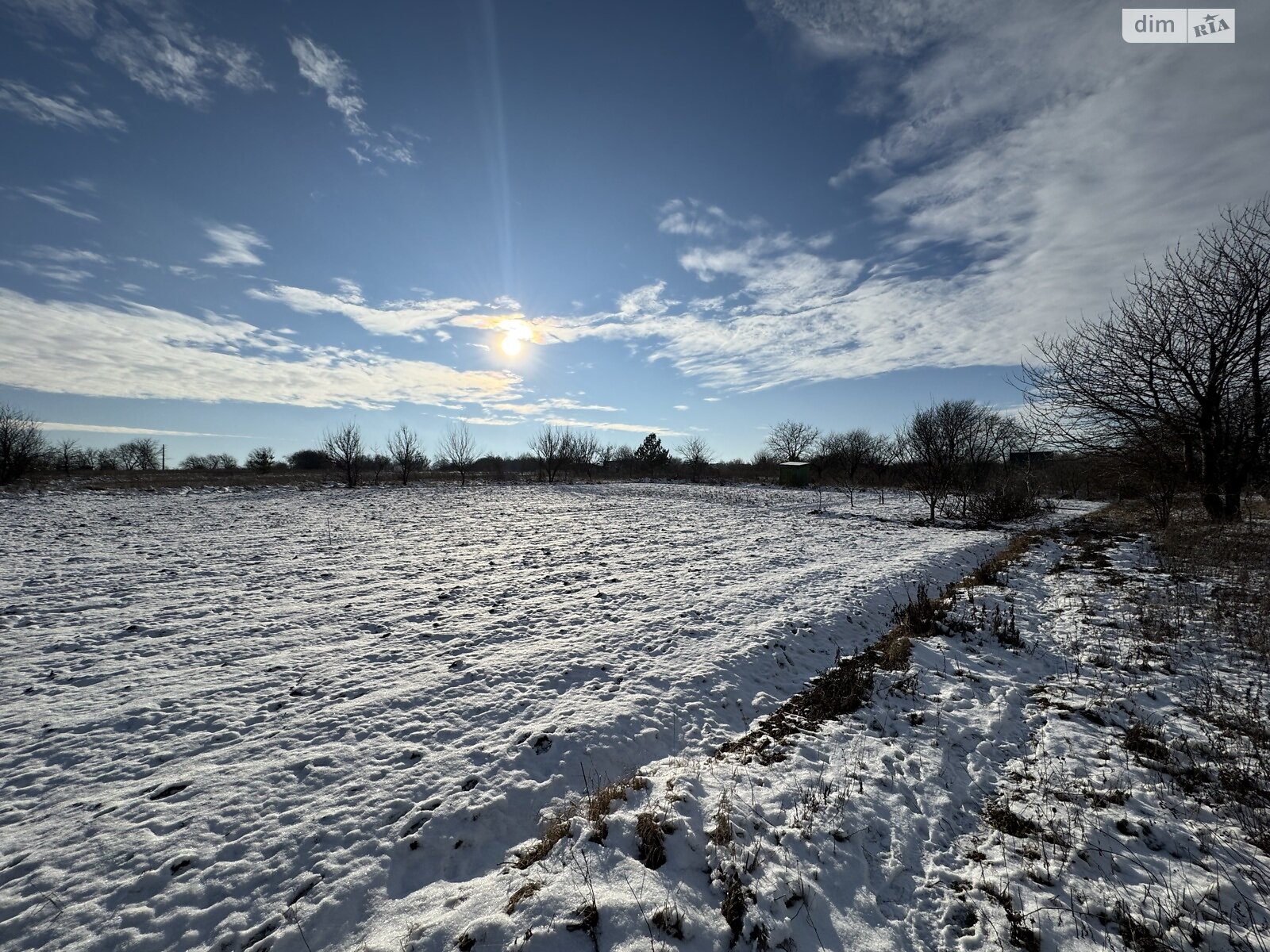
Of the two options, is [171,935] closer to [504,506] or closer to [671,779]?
[671,779]

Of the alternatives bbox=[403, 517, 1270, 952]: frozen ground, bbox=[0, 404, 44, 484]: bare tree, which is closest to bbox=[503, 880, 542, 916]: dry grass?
bbox=[403, 517, 1270, 952]: frozen ground

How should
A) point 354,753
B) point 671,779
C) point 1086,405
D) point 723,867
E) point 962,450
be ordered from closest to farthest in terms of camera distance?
point 723,867 < point 671,779 < point 354,753 < point 1086,405 < point 962,450

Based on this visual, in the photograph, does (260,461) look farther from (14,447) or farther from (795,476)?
(795,476)

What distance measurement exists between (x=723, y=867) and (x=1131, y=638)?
28.3ft

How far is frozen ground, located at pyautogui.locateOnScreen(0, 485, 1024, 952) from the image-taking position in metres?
3.57

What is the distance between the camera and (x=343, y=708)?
6062 millimetres

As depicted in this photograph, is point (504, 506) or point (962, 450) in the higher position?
point (962, 450)

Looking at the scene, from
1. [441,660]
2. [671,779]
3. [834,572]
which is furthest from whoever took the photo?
[834,572]

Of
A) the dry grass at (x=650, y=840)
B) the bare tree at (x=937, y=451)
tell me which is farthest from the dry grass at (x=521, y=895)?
the bare tree at (x=937, y=451)

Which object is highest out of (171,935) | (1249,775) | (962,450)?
(962,450)

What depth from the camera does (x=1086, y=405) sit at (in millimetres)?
14641

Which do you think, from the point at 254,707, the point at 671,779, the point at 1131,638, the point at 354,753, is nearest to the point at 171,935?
the point at 354,753

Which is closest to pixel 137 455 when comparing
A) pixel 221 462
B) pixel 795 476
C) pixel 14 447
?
pixel 221 462

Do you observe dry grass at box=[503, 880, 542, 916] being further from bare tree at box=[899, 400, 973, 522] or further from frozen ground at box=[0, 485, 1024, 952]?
bare tree at box=[899, 400, 973, 522]
